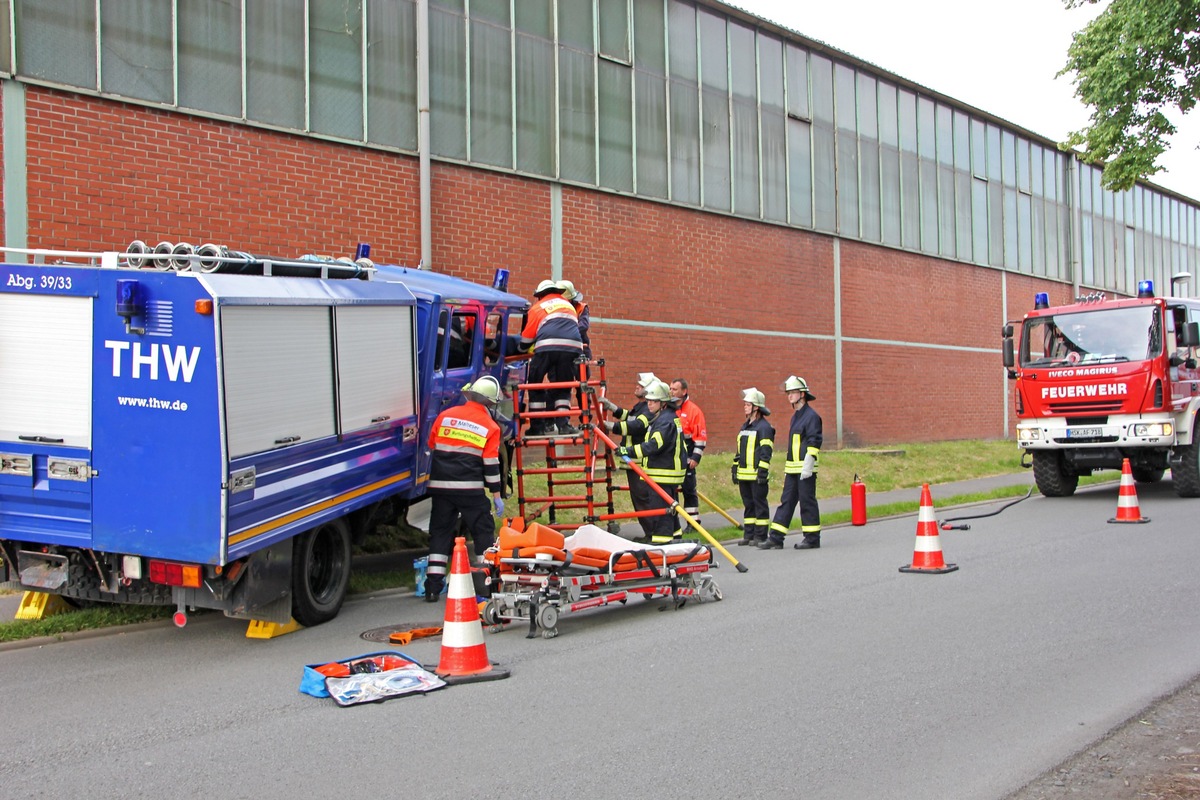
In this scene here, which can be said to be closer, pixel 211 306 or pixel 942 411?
pixel 211 306

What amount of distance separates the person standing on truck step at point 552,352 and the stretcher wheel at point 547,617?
12.5 feet

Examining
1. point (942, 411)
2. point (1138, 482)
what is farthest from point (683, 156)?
point (942, 411)

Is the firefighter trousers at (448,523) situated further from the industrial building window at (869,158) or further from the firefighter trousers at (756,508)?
the industrial building window at (869,158)

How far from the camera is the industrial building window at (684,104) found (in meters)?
21.6

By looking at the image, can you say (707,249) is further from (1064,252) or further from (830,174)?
(1064,252)

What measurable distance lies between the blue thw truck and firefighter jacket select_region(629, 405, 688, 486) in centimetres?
395

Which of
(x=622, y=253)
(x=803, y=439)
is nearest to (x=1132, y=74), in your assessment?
(x=803, y=439)

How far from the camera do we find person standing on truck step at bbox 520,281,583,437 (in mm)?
11531

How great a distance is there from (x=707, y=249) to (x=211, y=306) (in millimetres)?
16396

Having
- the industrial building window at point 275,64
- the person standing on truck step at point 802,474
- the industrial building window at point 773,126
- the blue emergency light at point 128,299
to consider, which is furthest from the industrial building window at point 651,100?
the blue emergency light at point 128,299

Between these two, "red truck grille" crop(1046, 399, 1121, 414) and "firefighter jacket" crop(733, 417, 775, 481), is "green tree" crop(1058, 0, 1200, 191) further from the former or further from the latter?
"firefighter jacket" crop(733, 417, 775, 481)

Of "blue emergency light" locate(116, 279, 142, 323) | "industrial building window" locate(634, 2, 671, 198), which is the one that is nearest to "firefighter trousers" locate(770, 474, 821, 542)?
"blue emergency light" locate(116, 279, 142, 323)

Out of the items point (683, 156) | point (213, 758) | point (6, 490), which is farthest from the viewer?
point (683, 156)

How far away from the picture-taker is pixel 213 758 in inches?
205
